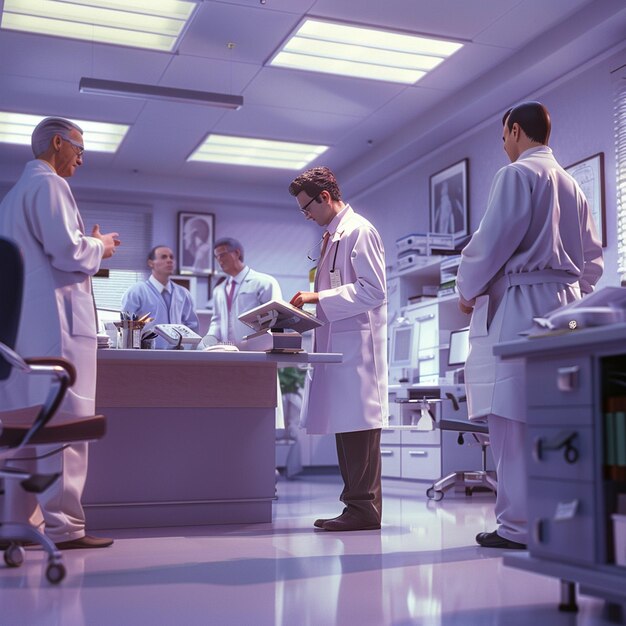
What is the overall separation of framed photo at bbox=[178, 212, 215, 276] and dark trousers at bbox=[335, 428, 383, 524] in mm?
5309

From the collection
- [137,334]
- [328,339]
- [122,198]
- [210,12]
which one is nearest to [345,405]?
[328,339]

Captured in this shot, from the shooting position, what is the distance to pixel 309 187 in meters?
3.99

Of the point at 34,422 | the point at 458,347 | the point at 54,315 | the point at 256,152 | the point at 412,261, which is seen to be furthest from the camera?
the point at 256,152

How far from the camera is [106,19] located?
5.46 metres

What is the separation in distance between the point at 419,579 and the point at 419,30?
4.00m

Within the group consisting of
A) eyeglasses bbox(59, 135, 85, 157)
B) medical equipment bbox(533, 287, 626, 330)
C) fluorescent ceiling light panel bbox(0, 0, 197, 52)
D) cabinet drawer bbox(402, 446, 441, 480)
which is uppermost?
fluorescent ceiling light panel bbox(0, 0, 197, 52)

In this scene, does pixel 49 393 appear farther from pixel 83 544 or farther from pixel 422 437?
pixel 422 437

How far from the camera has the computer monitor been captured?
6.49 metres

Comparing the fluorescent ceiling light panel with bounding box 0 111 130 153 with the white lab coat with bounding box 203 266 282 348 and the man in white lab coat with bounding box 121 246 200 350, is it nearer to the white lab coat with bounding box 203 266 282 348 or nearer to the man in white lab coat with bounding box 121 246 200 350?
the man in white lab coat with bounding box 121 246 200 350

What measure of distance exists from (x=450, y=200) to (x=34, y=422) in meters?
5.20

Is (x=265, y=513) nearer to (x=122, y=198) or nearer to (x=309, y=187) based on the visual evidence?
(x=309, y=187)

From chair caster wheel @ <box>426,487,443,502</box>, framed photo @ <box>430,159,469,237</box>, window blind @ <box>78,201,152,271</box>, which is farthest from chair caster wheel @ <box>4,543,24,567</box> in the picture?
window blind @ <box>78,201,152,271</box>

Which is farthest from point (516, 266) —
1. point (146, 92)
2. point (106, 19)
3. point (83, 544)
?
point (106, 19)

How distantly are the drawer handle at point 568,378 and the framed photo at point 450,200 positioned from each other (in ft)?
17.0
